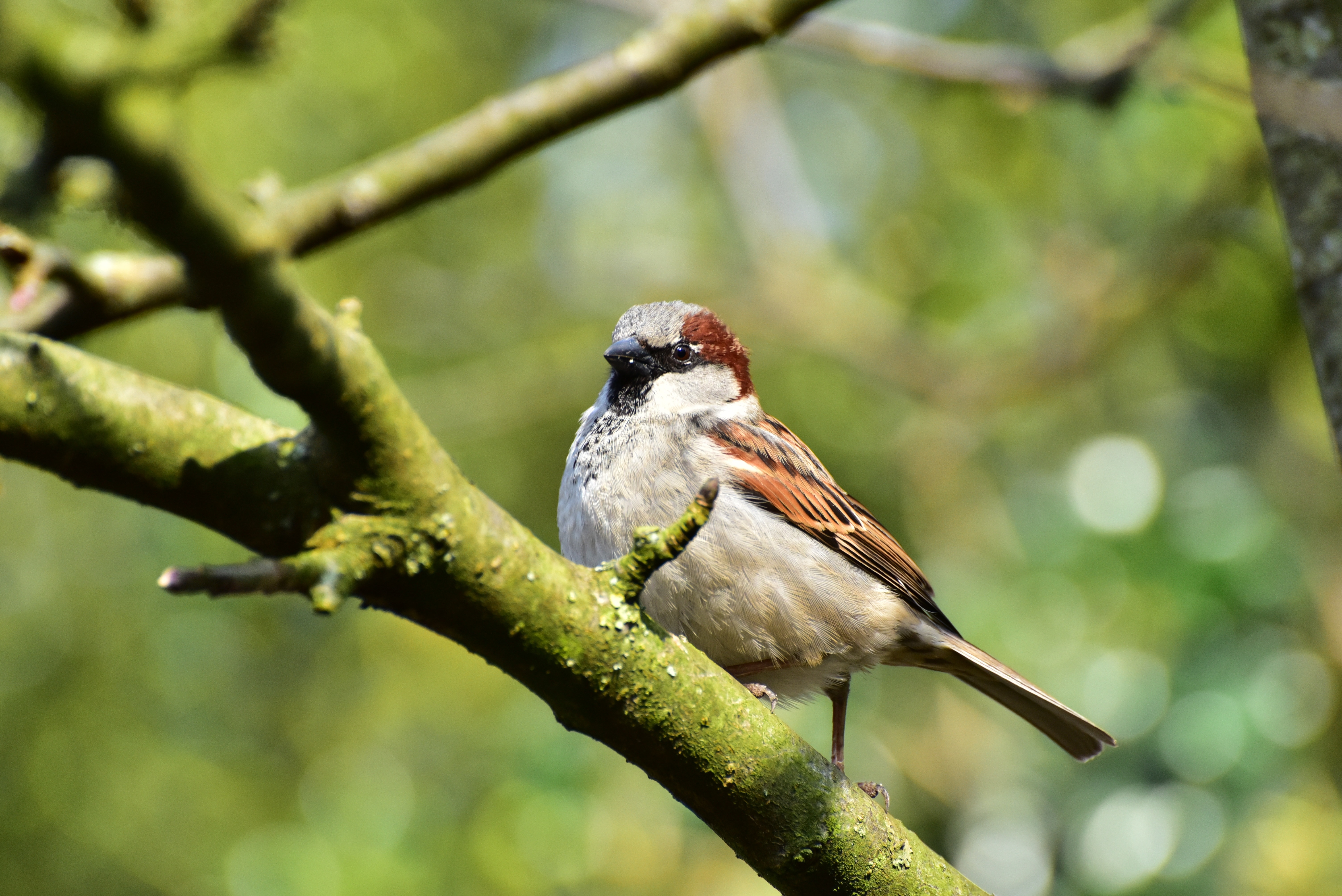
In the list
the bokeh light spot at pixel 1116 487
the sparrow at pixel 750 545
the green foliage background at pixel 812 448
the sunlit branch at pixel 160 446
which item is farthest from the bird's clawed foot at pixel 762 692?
the bokeh light spot at pixel 1116 487

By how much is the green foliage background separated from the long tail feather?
0.79 meters

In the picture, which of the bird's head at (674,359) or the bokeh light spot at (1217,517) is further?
the bokeh light spot at (1217,517)

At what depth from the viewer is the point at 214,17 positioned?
3.60 feet

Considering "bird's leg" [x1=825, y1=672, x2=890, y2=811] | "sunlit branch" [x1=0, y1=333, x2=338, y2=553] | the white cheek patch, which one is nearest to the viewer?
"sunlit branch" [x1=0, y1=333, x2=338, y2=553]

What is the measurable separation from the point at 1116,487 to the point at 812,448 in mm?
2132

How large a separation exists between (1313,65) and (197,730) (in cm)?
783

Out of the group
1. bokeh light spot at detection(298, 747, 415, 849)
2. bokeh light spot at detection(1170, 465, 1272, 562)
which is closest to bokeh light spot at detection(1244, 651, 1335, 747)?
bokeh light spot at detection(1170, 465, 1272, 562)

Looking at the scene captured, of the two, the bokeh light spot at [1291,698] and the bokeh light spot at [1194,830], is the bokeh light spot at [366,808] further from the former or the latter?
the bokeh light spot at [1291,698]

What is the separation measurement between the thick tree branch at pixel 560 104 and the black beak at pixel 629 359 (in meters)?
1.19

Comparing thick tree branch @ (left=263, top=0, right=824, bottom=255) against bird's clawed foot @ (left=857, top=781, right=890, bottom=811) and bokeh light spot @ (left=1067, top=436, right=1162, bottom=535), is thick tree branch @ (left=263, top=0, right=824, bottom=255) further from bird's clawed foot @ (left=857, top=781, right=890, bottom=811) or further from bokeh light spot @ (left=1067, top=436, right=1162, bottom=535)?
bokeh light spot @ (left=1067, top=436, right=1162, bottom=535)

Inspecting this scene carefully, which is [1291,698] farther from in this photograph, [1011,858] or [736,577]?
[736,577]

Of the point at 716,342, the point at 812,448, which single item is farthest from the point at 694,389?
the point at 812,448

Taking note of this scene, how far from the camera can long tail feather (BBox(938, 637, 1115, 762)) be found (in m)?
3.26

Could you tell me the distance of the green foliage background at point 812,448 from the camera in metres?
4.09
